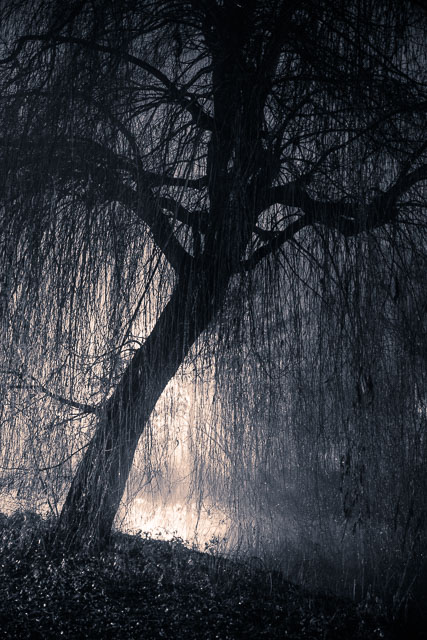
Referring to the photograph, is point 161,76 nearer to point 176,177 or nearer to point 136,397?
point 176,177

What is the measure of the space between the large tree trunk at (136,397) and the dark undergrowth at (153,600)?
210 mm

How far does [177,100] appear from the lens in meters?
1.66

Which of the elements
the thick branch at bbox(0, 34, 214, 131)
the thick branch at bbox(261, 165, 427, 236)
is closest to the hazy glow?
the thick branch at bbox(261, 165, 427, 236)

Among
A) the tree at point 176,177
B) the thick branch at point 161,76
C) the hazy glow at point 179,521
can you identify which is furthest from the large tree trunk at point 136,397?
the thick branch at point 161,76

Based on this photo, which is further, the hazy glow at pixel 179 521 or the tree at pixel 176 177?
the hazy glow at pixel 179 521

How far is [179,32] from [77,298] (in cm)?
99

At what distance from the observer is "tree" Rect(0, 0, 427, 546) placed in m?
1.56

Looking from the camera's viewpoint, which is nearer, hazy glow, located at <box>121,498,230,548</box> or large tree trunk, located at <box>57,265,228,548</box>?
large tree trunk, located at <box>57,265,228,548</box>

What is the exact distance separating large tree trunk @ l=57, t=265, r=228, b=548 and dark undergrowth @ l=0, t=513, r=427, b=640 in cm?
21

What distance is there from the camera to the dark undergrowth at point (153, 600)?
4.93 ft

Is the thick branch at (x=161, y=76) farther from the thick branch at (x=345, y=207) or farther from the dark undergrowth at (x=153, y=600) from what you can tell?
the dark undergrowth at (x=153, y=600)

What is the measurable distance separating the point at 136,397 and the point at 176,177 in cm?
71

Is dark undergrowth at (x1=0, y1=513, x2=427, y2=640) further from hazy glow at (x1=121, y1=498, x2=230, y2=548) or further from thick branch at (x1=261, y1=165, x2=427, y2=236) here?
thick branch at (x1=261, y1=165, x2=427, y2=236)

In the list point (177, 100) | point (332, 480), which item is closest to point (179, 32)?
point (177, 100)
